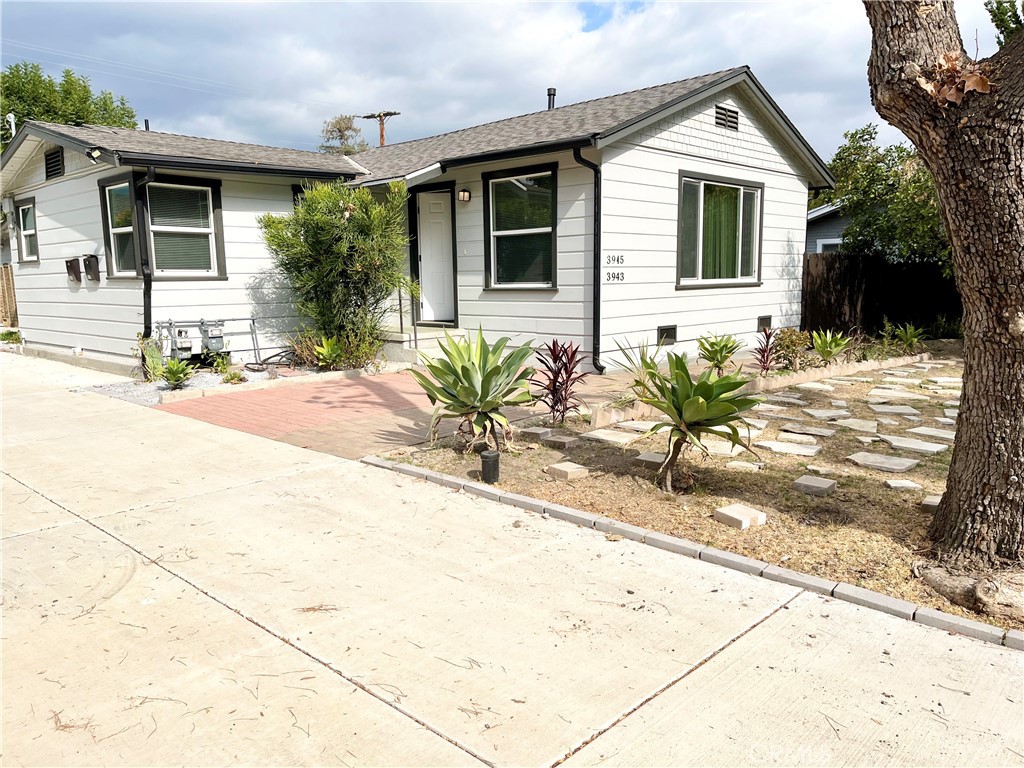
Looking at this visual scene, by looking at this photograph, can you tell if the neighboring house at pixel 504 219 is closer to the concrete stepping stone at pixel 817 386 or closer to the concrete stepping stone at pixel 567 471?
the concrete stepping stone at pixel 817 386

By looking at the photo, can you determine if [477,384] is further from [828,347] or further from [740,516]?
[828,347]

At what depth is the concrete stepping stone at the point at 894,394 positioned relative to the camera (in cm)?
818

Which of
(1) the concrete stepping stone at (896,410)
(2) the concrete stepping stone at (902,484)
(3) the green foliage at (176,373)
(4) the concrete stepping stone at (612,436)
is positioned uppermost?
(3) the green foliage at (176,373)

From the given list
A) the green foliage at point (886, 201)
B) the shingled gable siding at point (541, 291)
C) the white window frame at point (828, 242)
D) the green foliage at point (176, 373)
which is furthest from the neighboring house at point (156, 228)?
the white window frame at point (828, 242)

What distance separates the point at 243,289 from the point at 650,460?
806 cm

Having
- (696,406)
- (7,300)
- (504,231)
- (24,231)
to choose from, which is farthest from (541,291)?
(7,300)

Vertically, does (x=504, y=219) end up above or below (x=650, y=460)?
above

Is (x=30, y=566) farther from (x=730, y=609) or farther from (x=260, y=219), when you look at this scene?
(x=260, y=219)

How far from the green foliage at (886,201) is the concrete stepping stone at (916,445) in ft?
27.6

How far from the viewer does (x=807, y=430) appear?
6645 mm

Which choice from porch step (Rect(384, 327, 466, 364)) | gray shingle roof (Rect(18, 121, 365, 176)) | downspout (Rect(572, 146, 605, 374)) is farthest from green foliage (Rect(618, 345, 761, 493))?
gray shingle roof (Rect(18, 121, 365, 176))

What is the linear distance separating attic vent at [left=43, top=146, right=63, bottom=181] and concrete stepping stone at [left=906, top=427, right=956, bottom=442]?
12.9 meters

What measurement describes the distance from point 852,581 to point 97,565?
3910 mm

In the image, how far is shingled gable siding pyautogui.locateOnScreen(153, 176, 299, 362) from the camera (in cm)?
1067
